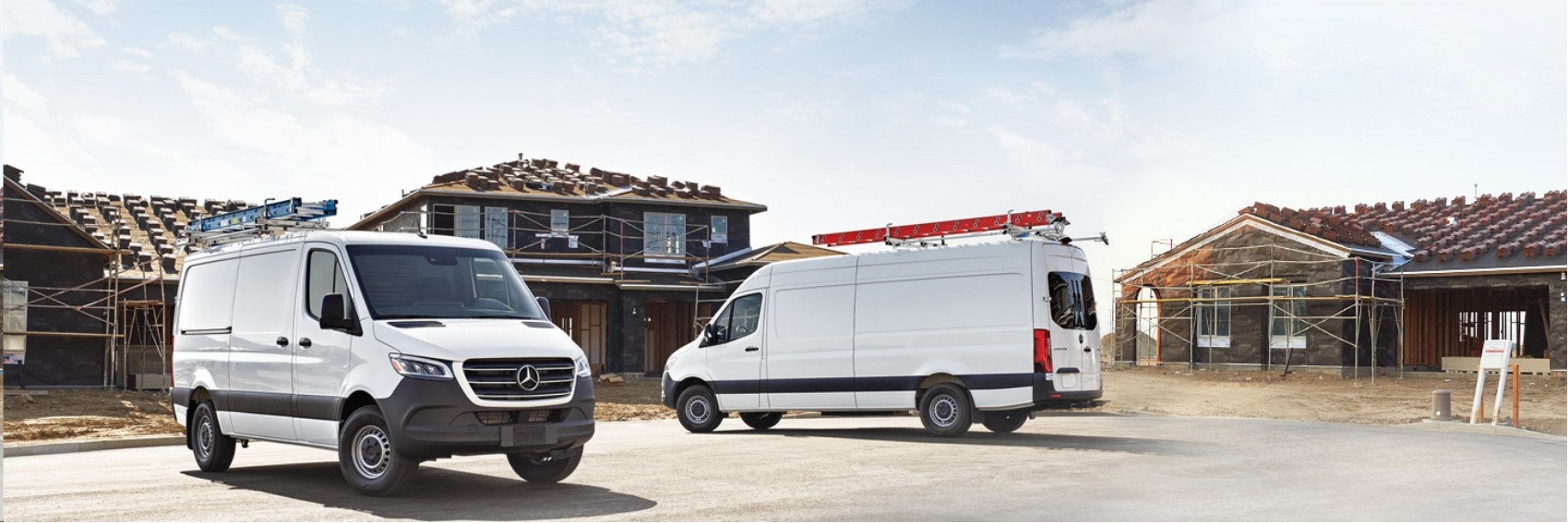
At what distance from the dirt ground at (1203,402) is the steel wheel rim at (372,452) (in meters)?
10.2

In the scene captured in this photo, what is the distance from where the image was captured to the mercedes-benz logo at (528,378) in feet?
33.2

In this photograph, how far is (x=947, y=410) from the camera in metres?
16.3

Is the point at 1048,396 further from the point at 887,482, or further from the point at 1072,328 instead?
the point at 887,482

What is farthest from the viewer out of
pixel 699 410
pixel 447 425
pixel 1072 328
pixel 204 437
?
pixel 699 410

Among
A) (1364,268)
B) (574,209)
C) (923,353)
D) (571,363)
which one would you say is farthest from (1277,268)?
(571,363)

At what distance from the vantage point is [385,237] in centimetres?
1116

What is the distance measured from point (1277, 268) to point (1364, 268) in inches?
90.5

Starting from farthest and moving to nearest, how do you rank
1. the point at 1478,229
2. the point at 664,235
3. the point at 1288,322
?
the point at 664,235 < the point at 1478,229 < the point at 1288,322

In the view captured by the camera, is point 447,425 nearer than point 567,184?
Yes

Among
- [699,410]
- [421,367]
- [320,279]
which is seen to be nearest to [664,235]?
[699,410]

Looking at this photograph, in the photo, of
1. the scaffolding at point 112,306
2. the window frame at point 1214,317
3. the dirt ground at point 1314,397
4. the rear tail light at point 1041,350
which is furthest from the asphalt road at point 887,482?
the window frame at point 1214,317

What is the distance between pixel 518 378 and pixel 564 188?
28.6 meters

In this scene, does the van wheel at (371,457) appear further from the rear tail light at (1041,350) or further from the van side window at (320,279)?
the rear tail light at (1041,350)

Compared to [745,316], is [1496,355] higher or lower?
lower
